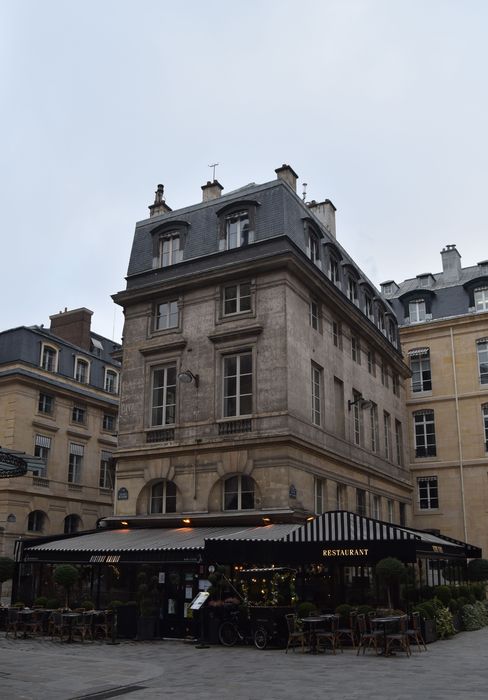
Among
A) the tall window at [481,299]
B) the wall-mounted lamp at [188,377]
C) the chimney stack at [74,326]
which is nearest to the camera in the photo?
the wall-mounted lamp at [188,377]

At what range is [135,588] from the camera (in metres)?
22.5

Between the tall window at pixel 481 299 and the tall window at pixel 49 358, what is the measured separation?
916 inches

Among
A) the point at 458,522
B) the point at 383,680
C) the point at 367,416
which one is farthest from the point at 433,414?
the point at 383,680

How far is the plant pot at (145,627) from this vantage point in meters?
19.8

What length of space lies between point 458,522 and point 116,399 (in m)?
21.0

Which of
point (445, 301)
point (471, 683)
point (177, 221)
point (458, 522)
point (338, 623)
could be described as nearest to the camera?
point (471, 683)

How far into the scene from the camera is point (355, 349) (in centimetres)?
3017

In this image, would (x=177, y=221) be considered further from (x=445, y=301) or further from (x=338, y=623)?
(x=445, y=301)

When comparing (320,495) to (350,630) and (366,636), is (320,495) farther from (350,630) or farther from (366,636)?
(366,636)

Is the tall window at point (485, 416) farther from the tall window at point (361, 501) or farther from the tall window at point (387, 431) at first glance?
the tall window at point (361, 501)

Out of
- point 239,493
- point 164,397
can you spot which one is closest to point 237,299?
point 164,397

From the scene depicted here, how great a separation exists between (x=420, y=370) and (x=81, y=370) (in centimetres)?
1951

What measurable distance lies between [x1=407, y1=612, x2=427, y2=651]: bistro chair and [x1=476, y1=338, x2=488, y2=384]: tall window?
798 inches

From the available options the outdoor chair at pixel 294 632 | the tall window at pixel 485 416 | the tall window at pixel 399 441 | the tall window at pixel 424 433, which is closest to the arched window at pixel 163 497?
the outdoor chair at pixel 294 632
